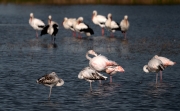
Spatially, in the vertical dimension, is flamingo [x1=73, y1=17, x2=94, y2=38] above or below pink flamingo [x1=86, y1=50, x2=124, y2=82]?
above

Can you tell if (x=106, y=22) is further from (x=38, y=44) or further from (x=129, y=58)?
(x=129, y=58)

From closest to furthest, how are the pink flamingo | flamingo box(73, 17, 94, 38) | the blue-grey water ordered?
Answer: 1. the blue-grey water
2. the pink flamingo
3. flamingo box(73, 17, 94, 38)

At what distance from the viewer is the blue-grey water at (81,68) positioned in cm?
1529

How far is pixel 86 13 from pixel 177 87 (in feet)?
131

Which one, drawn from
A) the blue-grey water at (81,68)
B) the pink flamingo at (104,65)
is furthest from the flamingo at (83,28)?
the pink flamingo at (104,65)

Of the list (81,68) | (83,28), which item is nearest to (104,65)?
(81,68)

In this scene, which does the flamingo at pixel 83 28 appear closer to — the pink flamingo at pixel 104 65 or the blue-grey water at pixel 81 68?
the blue-grey water at pixel 81 68

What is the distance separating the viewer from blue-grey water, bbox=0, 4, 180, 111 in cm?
1529

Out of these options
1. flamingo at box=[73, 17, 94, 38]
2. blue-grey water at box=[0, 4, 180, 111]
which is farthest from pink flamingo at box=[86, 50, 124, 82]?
flamingo at box=[73, 17, 94, 38]

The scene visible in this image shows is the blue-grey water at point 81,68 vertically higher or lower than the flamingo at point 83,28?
lower

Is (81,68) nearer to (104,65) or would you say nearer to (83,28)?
(104,65)

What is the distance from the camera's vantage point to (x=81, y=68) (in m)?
21.5

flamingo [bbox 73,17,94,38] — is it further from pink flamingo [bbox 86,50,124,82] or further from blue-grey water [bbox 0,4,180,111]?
pink flamingo [bbox 86,50,124,82]

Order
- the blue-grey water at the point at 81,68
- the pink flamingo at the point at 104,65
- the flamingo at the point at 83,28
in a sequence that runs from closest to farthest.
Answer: the blue-grey water at the point at 81,68
the pink flamingo at the point at 104,65
the flamingo at the point at 83,28
